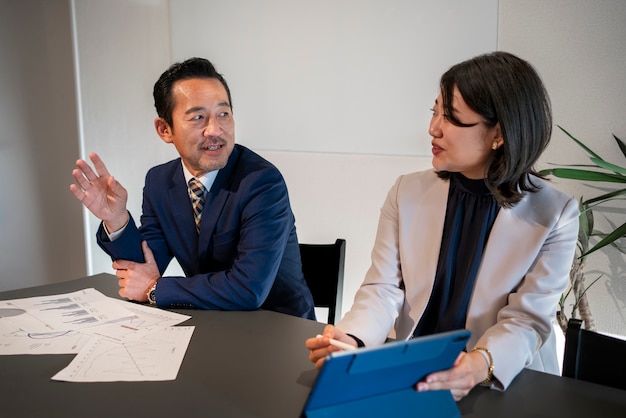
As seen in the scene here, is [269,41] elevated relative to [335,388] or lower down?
elevated

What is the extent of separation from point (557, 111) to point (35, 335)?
7.79 ft

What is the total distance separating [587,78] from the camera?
8.21 ft

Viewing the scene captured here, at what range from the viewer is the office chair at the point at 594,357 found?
1.15 metres

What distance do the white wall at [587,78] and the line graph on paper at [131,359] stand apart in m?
2.08

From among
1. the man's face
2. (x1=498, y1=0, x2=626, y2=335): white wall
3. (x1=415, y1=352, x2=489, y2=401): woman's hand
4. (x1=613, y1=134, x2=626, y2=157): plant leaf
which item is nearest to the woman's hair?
(x1=415, y1=352, x2=489, y2=401): woman's hand

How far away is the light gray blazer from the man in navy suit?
36 centimetres

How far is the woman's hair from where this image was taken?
52.1 inches

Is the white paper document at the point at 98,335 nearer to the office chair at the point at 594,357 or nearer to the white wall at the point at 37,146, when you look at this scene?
the office chair at the point at 594,357

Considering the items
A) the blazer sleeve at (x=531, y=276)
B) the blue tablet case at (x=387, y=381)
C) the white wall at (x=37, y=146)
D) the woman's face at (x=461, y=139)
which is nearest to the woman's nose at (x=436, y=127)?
the woman's face at (x=461, y=139)

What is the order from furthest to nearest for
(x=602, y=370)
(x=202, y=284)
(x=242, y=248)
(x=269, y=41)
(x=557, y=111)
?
1. (x=269, y=41)
2. (x=557, y=111)
3. (x=242, y=248)
4. (x=202, y=284)
5. (x=602, y=370)

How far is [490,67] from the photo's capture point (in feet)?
4.41

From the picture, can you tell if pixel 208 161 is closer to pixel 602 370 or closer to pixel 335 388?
pixel 335 388

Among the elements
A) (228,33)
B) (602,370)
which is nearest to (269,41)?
(228,33)

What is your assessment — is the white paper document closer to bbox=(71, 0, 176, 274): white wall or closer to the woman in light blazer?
the woman in light blazer
